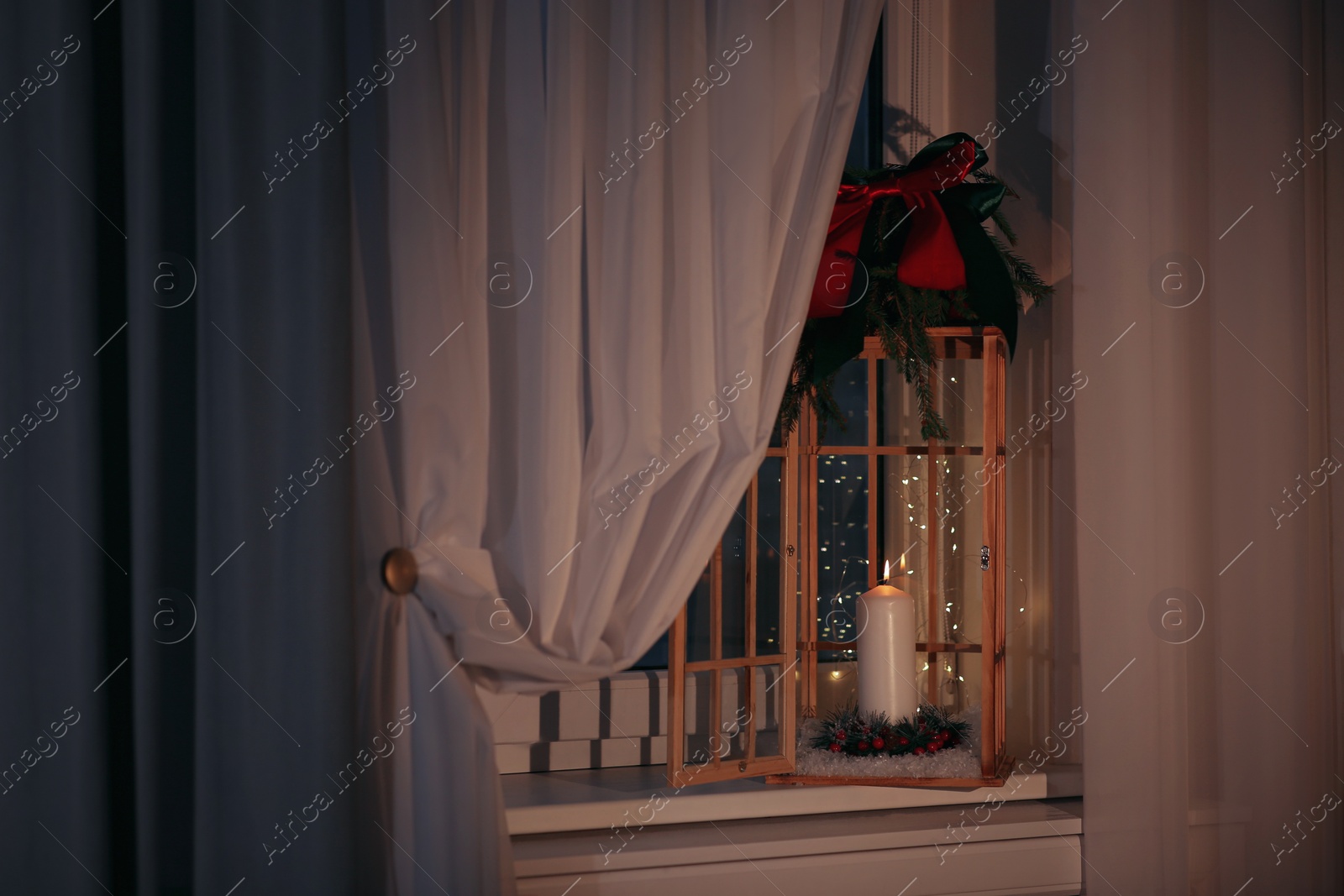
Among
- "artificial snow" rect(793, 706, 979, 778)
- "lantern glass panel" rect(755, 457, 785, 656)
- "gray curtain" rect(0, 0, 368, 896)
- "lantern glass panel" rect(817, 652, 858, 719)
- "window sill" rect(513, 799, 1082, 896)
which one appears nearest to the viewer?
"gray curtain" rect(0, 0, 368, 896)

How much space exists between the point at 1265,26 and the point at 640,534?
38.0 inches

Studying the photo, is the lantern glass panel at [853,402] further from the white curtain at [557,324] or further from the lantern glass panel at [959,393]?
the white curtain at [557,324]

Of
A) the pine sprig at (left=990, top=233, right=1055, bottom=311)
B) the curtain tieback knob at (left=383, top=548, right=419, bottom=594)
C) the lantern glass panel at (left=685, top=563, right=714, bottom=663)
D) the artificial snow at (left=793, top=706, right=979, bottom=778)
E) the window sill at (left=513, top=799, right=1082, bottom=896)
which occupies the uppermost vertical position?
the pine sprig at (left=990, top=233, right=1055, bottom=311)

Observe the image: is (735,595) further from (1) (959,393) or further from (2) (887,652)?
(1) (959,393)

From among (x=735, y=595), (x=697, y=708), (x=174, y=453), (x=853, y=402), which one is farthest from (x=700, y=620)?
(x=174, y=453)

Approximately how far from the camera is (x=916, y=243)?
1.19 metres

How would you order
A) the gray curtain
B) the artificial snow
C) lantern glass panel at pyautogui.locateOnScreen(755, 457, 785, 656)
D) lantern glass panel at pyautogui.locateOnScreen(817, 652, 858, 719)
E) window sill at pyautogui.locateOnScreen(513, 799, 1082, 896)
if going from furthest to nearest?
1. lantern glass panel at pyautogui.locateOnScreen(817, 652, 858, 719)
2. lantern glass panel at pyautogui.locateOnScreen(755, 457, 785, 656)
3. the artificial snow
4. window sill at pyautogui.locateOnScreen(513, 799, 1082, 896)
5. the gray curtain

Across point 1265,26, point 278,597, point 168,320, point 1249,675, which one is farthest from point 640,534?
point 1265,26

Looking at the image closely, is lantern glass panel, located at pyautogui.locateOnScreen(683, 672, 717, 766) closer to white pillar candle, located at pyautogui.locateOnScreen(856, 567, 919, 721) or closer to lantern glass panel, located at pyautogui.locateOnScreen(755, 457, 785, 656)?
lantern glass panel, located at pyautogui.locateOnScreen(755, 457, 785, 656)

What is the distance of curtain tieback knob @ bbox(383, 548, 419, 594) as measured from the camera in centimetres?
95

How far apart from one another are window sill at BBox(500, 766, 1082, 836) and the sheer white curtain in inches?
3.6

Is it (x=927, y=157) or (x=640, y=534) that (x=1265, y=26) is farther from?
(x=640, y=534)

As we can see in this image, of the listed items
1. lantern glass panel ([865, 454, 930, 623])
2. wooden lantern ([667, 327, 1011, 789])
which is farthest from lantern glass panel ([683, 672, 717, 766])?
lantern glass panel ([865, 454, 930, 623])

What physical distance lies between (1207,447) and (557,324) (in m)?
0.82
